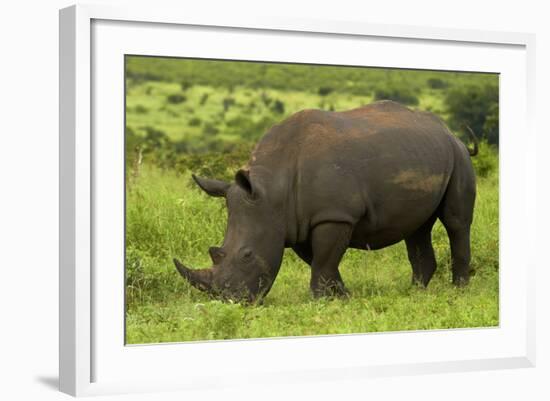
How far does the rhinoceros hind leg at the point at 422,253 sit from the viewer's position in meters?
14.4

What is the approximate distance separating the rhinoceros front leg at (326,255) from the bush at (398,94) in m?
2.38

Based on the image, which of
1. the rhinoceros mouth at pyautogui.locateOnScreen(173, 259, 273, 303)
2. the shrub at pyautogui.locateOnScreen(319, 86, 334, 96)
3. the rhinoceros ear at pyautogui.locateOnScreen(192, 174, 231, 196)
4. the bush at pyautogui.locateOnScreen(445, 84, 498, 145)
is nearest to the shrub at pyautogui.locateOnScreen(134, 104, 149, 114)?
the rhinoceros ear at pyautogui.locateOnScreen(192, 174, 231, 196)

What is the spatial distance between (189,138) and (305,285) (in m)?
3.00

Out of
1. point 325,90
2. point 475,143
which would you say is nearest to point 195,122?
point 325,90

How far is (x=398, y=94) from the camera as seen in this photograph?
50.6 feet

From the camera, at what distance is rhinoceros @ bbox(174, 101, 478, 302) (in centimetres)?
1297

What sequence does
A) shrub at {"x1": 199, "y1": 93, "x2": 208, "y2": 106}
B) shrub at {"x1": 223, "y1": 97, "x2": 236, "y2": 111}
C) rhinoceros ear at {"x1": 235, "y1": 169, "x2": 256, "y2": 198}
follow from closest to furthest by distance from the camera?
rhinoceros ear at {"x1": 235, "y1": 169, "x2": 256, "y2": 198}
shrub at {"x1": 199, "y1": 93, "x2": 208, "y2": 106}
shrub at {"x1": 223, "y1": 97, "x2": 236, "y2": 111}

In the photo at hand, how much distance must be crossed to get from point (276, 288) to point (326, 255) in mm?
697

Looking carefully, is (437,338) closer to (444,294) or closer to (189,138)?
(444,294)

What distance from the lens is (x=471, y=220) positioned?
14.4 metres

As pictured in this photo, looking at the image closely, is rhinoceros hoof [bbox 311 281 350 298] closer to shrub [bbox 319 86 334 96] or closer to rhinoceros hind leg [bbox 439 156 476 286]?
rhinoceros hind leg [bbox 439 156 476 286]

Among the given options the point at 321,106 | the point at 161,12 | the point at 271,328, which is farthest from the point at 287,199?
the point at 321,106

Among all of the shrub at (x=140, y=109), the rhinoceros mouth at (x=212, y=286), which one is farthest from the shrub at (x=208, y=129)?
the rhinoceros mouth at (x=212, y=286)

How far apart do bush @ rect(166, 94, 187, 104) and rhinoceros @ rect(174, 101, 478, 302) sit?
5.86ft
